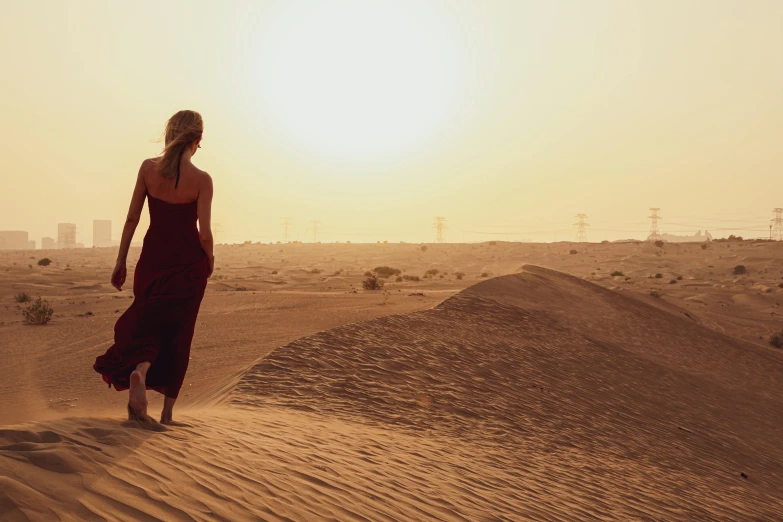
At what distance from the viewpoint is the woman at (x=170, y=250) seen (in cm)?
551

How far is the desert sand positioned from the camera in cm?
455

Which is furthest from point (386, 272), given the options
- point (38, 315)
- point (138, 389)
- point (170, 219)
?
point (138, 389)

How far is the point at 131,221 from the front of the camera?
224 inches

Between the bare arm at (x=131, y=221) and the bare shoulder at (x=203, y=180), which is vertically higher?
the bare shoulder at (x=203, y=180)

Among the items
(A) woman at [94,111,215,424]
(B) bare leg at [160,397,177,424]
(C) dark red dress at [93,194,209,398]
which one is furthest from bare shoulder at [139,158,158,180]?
(B) bare leg at [160,397,177,424]

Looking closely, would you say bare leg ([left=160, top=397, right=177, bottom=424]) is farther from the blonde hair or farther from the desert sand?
the blonde hair

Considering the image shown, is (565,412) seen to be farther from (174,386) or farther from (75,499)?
(75,499)

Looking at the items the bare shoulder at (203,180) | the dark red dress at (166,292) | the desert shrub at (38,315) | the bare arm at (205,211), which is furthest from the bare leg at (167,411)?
the desert shrub at (38,315)

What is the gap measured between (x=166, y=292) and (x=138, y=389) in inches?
30.1

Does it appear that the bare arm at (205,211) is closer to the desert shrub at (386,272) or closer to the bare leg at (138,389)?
the bare leg at (138,389)

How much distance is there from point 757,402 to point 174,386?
13345 millimetres

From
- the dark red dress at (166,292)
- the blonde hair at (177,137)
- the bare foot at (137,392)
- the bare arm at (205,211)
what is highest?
the blonde hair at (177,137)

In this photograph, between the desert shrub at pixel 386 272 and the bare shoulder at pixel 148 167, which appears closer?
the bare shoulder at pixel 148 167

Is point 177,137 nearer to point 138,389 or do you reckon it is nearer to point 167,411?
point 138,389
